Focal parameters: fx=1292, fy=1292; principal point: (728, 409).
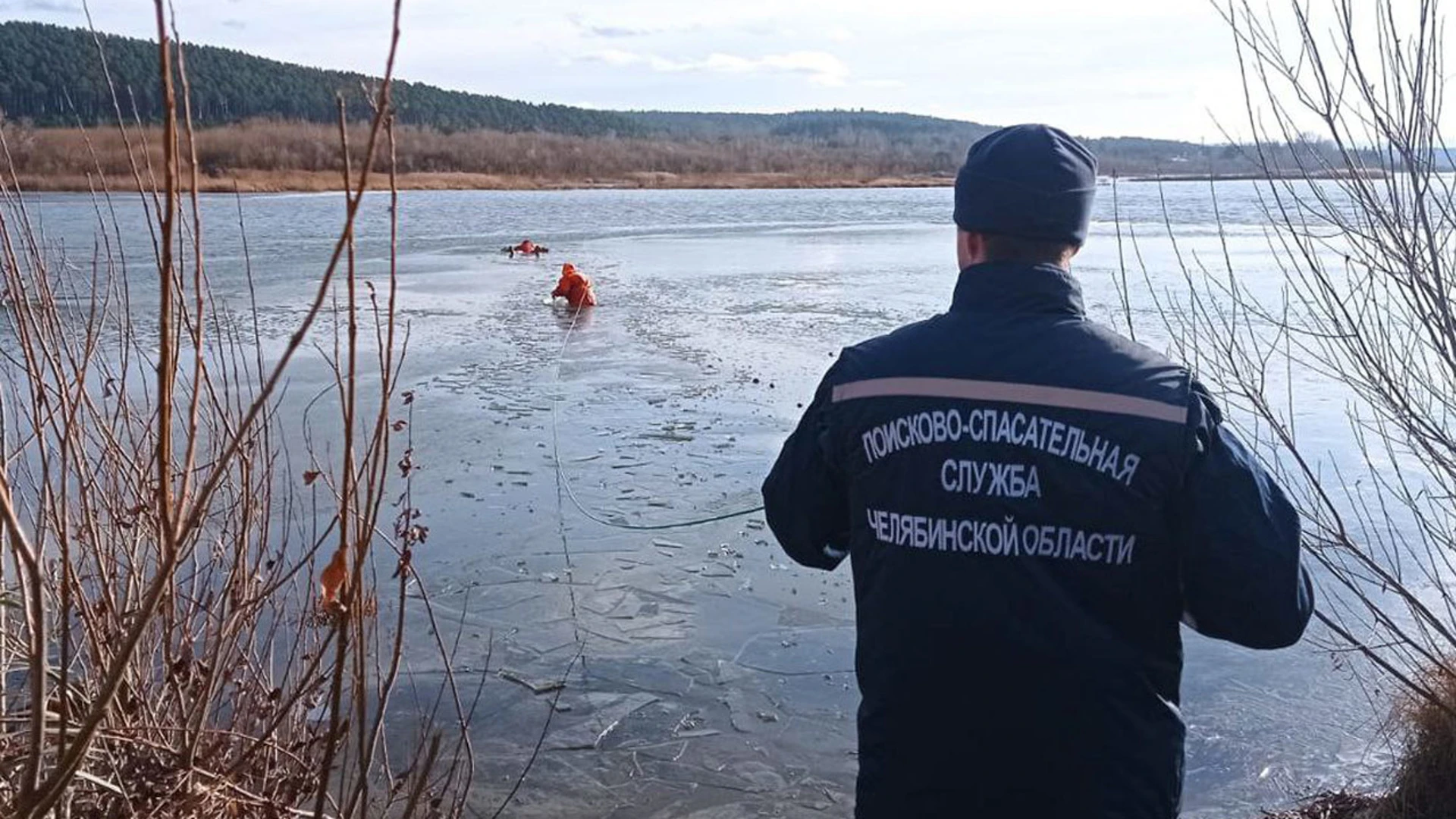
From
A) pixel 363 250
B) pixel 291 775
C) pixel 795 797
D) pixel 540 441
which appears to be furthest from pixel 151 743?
pixel 363 250

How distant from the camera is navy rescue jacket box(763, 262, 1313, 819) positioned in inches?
75.3

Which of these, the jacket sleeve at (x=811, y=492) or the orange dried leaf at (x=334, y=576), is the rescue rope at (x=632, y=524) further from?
the jacket sleeve at (x=811, y=492)

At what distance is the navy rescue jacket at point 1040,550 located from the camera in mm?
1912

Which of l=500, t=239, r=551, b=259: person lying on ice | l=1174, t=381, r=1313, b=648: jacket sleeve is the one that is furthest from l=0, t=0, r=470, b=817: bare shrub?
l=500, t=239, r=551, b=259: person lying on ice

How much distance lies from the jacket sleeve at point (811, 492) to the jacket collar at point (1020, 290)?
27 cm

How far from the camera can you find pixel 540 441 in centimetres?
902

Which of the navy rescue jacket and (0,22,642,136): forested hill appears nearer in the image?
the navy rescue jacket

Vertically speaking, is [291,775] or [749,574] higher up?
[291,775]

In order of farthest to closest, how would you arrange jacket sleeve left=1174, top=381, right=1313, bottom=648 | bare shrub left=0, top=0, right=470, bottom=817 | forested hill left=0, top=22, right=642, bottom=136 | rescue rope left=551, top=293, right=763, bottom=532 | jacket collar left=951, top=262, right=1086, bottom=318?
rescue rope left=551, top=293, right=763, bottom=532
forested hill left=0, top=22, right=642, bottom=136
jacket collar left=951, top=262, right=1086, bottom=318
jacket sleeve left=1174, top=381, right=1313, bottom=648
bare shrub left=0, top=0, right=470, bottom=817

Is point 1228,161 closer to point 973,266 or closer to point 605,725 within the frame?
point 605,725

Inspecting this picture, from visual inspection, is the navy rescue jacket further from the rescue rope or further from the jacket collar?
the rescue rope

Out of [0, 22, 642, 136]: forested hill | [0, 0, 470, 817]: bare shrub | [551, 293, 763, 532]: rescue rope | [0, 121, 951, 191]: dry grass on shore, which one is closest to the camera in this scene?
[0, 0, 470, 817]: bare shrub

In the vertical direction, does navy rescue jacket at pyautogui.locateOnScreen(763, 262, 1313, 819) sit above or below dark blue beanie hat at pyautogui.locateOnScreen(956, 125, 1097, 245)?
below

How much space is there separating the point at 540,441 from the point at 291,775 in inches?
224
